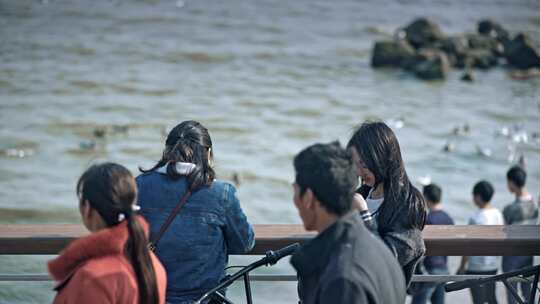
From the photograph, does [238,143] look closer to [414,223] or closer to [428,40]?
[428,40]

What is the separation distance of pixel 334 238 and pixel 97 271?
0.66 m

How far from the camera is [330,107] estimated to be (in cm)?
2870

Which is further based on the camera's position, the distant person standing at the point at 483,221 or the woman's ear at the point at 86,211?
the distant person standing at the point at 483,221

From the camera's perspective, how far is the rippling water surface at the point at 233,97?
74.0 feet

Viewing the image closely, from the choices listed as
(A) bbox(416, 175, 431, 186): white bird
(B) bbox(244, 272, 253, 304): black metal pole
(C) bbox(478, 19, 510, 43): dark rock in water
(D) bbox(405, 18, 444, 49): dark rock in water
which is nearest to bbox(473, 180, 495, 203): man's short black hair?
(B) bbox(244, 272, 253, 304): black metal pole

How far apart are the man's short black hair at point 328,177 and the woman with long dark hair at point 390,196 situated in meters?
0.73

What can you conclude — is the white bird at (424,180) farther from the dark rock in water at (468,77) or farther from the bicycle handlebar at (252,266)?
the bicycle handlebar at (252,266)

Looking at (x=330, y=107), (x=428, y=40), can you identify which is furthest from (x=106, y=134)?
(x=428, y=40)

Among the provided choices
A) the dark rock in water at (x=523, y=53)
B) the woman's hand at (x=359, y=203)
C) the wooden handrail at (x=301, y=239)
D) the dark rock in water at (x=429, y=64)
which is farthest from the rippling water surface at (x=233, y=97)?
the woman's hand at (x=359, y=203)

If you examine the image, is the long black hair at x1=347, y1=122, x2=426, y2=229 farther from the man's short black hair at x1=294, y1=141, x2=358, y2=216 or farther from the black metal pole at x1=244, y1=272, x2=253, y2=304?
the man's short black hair at x1=294, y1=141, x2=358, y2=216

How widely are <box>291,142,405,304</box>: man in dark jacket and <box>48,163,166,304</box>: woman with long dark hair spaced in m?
0.44

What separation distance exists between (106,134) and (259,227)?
69.3 ft

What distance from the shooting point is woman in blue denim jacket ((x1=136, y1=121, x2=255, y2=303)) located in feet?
12.1

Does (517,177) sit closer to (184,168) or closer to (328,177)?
(184,168)
